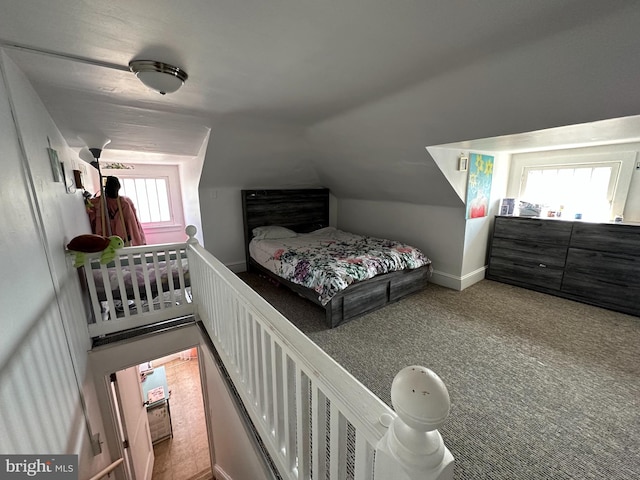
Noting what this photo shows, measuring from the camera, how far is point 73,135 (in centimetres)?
256

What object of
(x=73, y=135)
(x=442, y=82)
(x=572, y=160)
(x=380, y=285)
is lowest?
(x=380, y=285)

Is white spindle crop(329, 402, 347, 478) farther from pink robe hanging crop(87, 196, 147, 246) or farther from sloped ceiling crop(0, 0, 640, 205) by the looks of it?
pink robe hanging crop(87, 196, 147, 246)

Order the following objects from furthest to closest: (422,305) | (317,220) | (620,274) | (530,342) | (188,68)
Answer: (317,220) → (422,305) → (620,274) → (530,342) → (188,68)

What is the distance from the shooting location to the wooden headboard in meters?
4.05

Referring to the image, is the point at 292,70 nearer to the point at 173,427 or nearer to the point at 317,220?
the point at 317,220

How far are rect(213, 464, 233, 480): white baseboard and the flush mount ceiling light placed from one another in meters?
3.24

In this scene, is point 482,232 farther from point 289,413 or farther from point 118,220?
point 118,220

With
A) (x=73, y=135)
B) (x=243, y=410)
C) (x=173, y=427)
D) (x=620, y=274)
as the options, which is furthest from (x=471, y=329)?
(x=173, y=427)

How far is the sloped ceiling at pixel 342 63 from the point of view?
3.60ft

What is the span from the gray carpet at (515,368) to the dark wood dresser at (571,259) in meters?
0.17

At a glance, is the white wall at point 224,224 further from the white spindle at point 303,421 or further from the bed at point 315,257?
the white spindle at point 303,421

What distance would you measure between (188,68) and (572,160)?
4323 millimetres

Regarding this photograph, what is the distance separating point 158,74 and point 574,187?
4.60 metres

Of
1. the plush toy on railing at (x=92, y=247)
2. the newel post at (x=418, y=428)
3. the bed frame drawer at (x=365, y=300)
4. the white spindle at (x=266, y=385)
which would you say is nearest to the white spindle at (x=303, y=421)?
the white spindle at (x=266, y=385)
